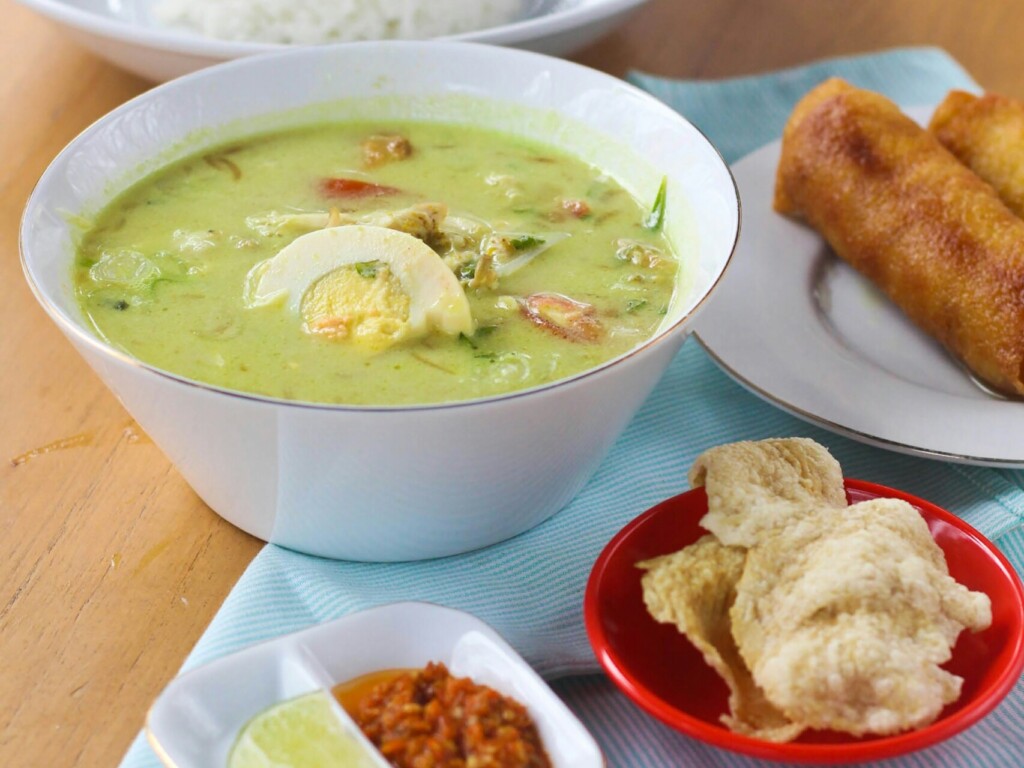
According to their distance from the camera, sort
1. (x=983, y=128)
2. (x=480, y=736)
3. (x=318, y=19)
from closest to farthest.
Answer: (x=480, y=736), (x=983, y=128), (x=318, y=19)

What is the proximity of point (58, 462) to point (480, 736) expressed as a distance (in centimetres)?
97

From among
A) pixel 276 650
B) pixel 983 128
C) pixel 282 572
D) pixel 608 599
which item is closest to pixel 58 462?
pixel 282 572

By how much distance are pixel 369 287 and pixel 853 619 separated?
834 mm

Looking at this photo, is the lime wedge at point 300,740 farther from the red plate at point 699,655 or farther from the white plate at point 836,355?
the white plate at point 836,355

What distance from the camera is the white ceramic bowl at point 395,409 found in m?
1.47

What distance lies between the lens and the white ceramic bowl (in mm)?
1471

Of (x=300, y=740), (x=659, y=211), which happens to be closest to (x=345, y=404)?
(x=300, y=740)

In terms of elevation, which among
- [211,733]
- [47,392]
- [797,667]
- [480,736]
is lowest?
[47,392]

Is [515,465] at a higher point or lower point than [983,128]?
lower

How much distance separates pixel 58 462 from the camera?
1928 millimetres

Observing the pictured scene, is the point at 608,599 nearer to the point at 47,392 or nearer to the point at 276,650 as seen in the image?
the point at 276,650

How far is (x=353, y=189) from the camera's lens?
2.17 m

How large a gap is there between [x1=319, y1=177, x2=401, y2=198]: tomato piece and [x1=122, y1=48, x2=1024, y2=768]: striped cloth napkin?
604 mm

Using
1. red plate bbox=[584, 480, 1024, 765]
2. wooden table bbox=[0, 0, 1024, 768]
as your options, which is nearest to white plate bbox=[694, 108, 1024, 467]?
red plate bbox=[584, 480, 1024, 765]
